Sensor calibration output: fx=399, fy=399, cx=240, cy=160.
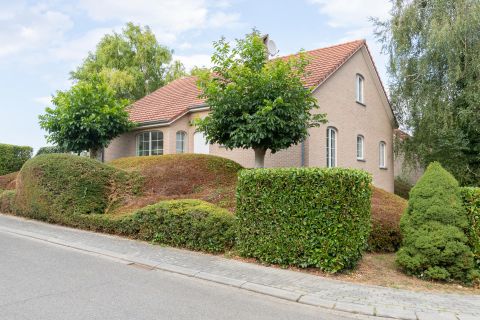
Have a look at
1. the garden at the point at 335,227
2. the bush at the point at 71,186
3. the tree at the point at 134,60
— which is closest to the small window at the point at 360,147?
the garden at the point at 335,227

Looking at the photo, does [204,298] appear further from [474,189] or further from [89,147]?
[89,147]

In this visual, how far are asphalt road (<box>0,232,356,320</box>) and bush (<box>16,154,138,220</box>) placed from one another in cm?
386

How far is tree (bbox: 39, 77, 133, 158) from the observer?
1730cm

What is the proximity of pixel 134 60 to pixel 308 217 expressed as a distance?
106 ft

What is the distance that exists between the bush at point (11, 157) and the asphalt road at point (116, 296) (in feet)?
59.2

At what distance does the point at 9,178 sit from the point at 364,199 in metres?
16.9

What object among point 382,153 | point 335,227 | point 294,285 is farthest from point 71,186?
point 382,153

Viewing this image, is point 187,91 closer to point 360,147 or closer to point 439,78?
point 360,147

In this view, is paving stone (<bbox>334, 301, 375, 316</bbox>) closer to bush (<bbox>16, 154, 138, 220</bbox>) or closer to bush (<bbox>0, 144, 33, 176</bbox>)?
bush (<bbox>16, 154, 138, 220</bbox>)

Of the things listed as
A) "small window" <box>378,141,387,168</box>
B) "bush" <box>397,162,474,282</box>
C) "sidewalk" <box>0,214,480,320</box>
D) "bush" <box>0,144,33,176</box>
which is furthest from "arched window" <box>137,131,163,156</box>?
"bush" <box>397,162,474,282</box>

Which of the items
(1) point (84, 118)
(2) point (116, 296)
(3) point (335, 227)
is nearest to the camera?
(2) point (116, 296)

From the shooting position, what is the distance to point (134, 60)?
3600 centimetres

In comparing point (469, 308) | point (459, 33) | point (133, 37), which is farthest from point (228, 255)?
point (133, 37)

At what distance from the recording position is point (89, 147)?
18.4 metres
